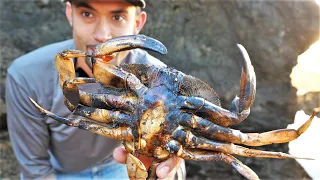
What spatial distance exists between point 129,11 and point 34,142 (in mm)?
936

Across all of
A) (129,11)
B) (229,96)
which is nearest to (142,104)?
(129,11)

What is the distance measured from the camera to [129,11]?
6.81 feet

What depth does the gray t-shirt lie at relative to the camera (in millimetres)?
2324

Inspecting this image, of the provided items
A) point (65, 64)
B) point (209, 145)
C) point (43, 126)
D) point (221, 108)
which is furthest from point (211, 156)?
point (43, 126)

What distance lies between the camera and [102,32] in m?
1.98

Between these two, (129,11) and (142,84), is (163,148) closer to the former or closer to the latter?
(142,84)

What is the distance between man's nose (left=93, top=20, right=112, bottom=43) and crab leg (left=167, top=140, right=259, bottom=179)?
76cm

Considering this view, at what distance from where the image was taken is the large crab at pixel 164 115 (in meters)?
1.39

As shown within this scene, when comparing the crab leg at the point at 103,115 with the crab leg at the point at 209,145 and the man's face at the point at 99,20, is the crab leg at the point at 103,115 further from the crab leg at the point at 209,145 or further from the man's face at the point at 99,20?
the man's face at the point at 99,20

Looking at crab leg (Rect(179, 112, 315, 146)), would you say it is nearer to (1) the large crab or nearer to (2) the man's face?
(1) the large crab

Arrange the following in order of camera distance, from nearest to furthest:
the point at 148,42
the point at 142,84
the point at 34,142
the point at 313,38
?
1. the point at 148,42
2. the point at 142,84
3. the point at 34,142
4. the point at 313,38

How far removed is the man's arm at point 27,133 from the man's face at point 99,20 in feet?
1.73

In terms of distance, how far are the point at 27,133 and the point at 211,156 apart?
134cm

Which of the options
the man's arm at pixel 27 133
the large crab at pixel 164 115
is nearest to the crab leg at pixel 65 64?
the large crab at pixel 164 115
